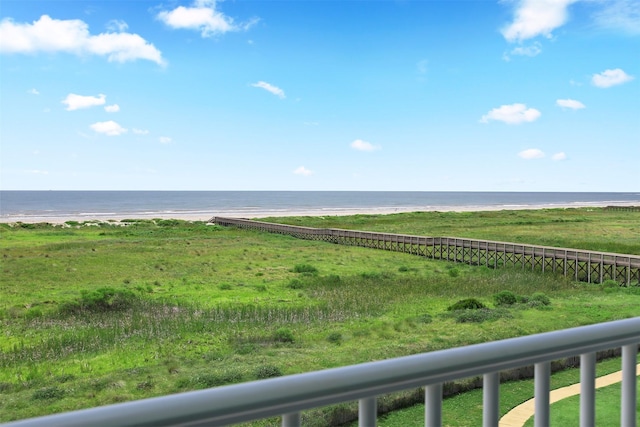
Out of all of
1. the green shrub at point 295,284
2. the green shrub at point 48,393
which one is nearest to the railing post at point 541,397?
the green shrub at point 48,393

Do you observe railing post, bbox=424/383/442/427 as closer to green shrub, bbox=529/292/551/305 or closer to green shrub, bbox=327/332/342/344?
green shrub, bbox=327/332/342/344

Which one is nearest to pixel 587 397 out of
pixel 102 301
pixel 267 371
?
pixel 267 371

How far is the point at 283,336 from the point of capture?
13.9m

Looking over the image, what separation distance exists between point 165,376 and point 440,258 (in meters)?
28.0

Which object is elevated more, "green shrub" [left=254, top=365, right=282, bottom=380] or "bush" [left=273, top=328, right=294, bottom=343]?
"green shrub" [left=254, top=365, right=282, bottom=380]

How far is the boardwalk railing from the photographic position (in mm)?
1265

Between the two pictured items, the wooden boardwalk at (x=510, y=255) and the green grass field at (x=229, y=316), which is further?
the wooden boardwalk at (x=510, y=255)

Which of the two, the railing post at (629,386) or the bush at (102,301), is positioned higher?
the railing post at (629,386)

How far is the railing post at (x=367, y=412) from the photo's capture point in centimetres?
159

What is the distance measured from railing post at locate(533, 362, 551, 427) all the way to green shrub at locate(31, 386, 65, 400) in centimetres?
943

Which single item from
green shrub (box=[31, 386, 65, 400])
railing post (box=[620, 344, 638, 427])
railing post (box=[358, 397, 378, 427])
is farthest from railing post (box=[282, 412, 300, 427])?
green shrub (box=[31, 386, 65, 400])

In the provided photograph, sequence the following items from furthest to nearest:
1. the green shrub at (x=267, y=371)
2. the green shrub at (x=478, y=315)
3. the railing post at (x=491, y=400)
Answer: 1. the green shrub at (x=478, y=315)
2. the green shrub at (x=267, y=371)
3. the railing post at (x=491, y=400)

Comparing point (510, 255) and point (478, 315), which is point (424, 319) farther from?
point (510, 255)

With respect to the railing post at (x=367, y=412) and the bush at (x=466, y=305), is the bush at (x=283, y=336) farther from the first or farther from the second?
the railing post at (x=367, y=412)
